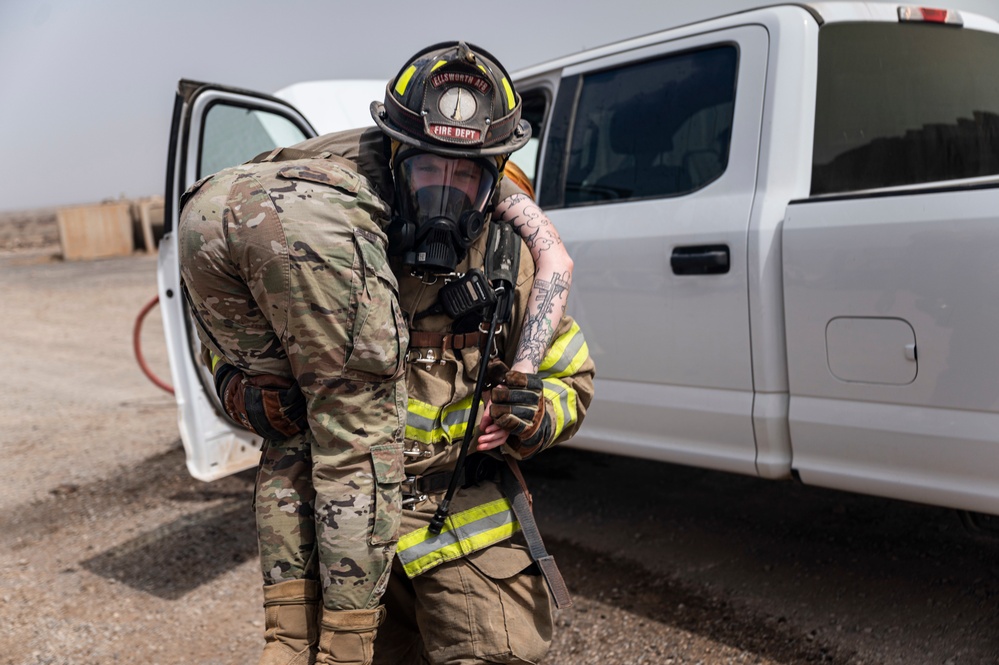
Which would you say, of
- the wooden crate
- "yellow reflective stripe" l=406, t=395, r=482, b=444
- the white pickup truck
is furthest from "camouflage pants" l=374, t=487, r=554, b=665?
the wooden crate

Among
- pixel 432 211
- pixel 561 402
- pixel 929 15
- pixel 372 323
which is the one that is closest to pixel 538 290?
pixel 561 402

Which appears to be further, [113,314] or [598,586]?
[113,314]

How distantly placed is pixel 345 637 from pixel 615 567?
2.14 metres

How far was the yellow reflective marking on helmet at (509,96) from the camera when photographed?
1.83 meters

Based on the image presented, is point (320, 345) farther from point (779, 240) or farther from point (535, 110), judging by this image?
point (535, 110)

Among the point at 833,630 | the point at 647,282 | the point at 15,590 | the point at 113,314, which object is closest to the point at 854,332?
the point at 647,282

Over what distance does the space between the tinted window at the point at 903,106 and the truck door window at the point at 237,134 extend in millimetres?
2285

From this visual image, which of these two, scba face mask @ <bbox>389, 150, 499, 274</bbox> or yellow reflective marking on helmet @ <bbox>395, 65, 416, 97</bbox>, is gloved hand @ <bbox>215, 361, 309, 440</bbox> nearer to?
scba face mask @ <bbox>389, 150, 499, 274</bbox>

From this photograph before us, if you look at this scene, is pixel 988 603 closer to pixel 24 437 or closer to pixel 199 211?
pixel 199 211

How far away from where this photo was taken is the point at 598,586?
3.46 m

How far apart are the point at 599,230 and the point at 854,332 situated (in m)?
1.07

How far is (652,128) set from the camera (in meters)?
3.52

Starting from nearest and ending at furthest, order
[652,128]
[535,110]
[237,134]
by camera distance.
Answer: [652,128]
[237,134]
[535,110]

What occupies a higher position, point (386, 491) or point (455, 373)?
point (455, 373)
